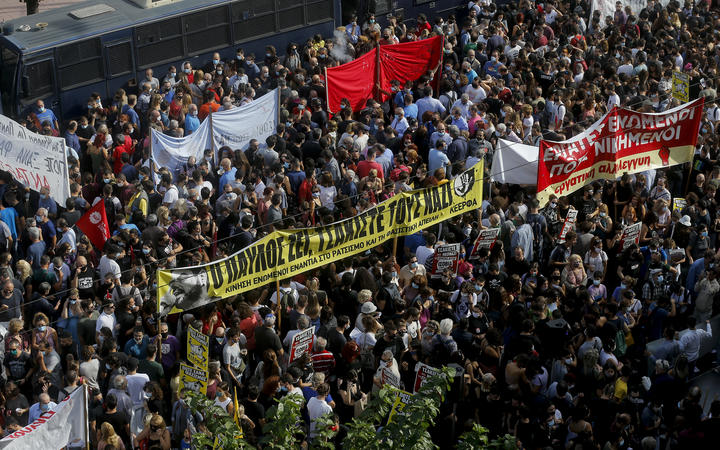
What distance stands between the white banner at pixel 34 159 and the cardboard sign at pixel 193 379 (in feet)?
15.7

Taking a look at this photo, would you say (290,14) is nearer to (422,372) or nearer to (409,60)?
(409,60)

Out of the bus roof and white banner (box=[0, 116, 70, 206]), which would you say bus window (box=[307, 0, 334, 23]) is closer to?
the bus roof

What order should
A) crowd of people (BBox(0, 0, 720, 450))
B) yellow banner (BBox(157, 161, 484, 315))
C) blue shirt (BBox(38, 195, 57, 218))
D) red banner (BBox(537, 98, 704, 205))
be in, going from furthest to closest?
blue shirt (BBox(38, 195, 57, 218)), red banner (BBox(537, 98, 704, 205)), yellow banner (BBox(157, 161, 484, 315)), crowd of people (BBox(0, 0, 720, 450))

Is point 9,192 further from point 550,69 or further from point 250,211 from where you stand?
point 550,69

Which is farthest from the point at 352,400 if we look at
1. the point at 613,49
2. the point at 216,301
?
the point at 613,49

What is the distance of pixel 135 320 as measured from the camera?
1303cm

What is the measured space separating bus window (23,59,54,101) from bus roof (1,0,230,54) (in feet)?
0.89

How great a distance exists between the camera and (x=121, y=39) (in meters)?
19.9

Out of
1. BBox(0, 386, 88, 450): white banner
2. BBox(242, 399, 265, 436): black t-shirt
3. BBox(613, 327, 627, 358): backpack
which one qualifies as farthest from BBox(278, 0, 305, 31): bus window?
BBox(0, 386, 88, 450): white banner

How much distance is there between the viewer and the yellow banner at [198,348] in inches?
462

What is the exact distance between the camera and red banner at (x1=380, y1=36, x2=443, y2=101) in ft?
66.0

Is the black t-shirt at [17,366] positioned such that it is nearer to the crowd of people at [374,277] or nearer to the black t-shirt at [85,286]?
the crowd of people at [374,277]

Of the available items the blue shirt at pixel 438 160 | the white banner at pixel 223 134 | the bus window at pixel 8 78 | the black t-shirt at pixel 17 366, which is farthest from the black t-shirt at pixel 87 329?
the bus window at pixel 8 78

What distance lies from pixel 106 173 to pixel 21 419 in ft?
18.4
